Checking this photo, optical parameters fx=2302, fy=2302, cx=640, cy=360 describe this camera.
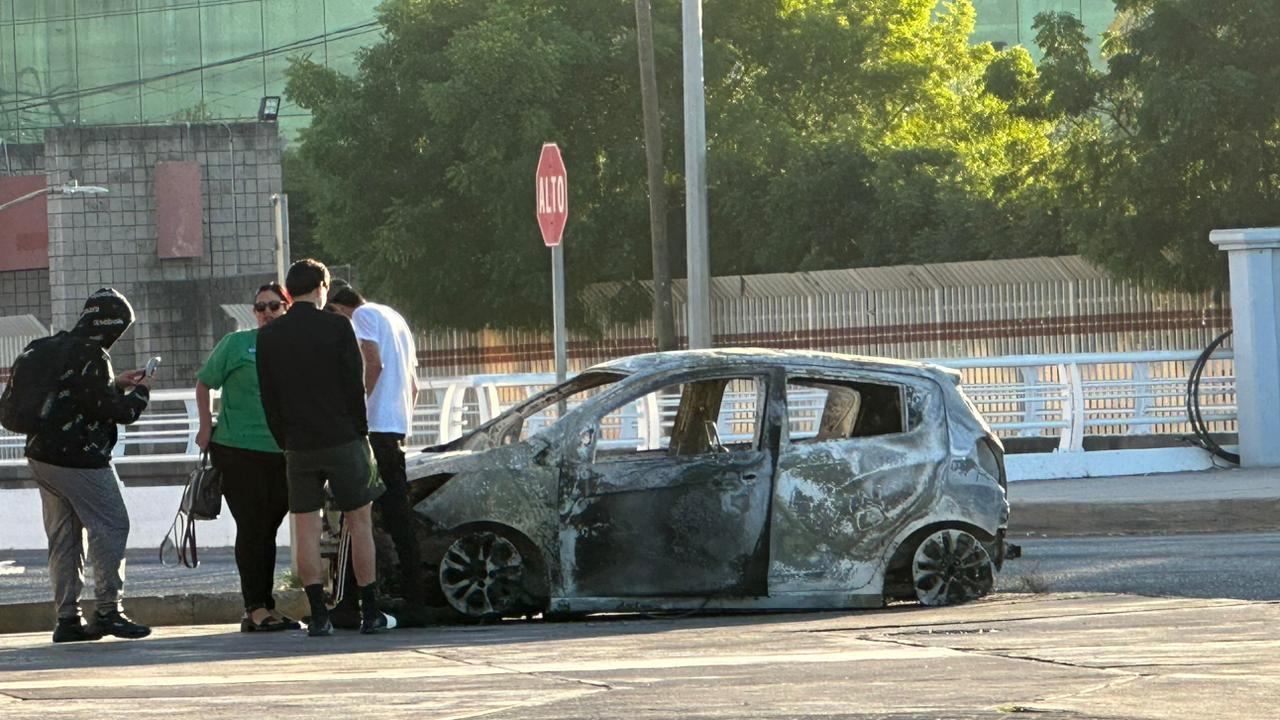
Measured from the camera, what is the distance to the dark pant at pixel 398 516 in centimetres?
1103

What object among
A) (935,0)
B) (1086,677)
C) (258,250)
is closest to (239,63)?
(935,0)

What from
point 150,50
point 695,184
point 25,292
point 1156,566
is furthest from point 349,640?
point 150,50

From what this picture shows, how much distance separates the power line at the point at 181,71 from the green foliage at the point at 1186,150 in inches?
1736

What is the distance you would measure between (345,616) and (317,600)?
0.51 m

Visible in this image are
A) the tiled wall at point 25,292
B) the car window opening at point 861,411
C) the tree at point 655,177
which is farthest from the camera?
the tiled wall at point 25,292

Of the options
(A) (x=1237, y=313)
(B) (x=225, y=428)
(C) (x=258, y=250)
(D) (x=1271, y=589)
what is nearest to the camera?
(B) (x=225, y=428)

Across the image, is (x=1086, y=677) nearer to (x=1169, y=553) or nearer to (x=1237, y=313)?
(x=1169, y=553)

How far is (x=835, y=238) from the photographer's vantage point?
36562 millimetres

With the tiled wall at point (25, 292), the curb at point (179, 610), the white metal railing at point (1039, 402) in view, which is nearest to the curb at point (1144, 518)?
the white metal railing at point (1039, 402)

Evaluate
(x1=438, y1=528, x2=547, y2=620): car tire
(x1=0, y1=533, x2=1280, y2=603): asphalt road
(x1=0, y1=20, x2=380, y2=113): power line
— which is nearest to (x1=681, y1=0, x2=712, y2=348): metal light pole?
(x1=0, y1=533, x2=1280, y2=603): asphalt road

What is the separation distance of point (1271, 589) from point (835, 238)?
978 inches

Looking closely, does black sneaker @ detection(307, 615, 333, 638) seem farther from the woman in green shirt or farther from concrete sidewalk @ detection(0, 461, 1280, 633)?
concrete sidewalk @ detection(0, 461, 1280, 633)

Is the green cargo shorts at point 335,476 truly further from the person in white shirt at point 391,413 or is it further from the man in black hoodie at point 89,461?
the man in black hoodie at point 89,461

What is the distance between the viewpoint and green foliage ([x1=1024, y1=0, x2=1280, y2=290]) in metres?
28.4
